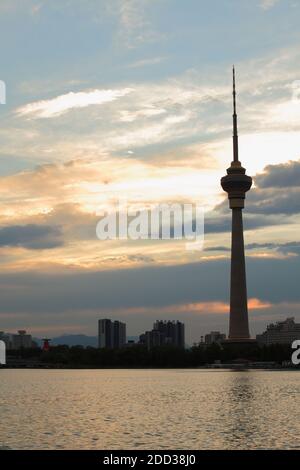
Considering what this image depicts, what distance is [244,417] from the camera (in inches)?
3423

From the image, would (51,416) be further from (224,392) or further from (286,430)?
(224,392)

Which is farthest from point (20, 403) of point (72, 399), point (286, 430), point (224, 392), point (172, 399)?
point (286, 430)

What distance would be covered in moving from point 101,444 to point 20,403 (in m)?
52.9

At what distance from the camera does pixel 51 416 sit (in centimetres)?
9075

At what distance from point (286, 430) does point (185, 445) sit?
13.7 meters

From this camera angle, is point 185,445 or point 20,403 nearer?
point 185,445
